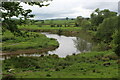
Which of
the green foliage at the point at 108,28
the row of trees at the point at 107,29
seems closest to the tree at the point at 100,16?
the row of trees at the point at 107,29

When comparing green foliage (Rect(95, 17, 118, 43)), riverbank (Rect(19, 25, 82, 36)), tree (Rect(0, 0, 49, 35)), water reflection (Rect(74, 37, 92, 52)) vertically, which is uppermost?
tree (Rect(0, 0, 49, 35))

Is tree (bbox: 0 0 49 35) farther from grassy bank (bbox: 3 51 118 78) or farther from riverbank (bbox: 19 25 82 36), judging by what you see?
riverbank (bbox: 19 25 82 36)

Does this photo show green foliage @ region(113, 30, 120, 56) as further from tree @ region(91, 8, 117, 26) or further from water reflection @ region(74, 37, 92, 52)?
tree @ region(91, 8, 117, 26)

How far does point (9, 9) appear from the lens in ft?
75.8

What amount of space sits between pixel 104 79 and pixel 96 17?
99.7 meters

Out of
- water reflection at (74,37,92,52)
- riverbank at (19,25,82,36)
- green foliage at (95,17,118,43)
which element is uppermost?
green foliage at (95,17,118,43)

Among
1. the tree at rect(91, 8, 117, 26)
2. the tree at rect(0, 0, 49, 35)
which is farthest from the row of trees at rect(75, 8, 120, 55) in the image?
the tree at rect(0, 0, 49, 35)

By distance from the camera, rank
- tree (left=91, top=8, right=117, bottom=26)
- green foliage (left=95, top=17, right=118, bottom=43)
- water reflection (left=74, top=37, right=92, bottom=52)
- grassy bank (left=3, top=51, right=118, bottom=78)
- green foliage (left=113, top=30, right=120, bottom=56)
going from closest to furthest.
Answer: grassy bank (left=3, top=51, right=118, bottom=78) < green foliage (left=113, top=30, right=120, bottom=56) < water reflection (left=74, top=37, right=92, bottom=52) < green foliage (left=95, top=17, right=118, bottom=43) < tree (left=91, top=8, right=117, bottom=26)

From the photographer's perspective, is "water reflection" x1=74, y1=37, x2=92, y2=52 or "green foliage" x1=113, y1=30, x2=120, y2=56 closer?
"green foliage" x1=113, y1=30, x2=120, y2=56

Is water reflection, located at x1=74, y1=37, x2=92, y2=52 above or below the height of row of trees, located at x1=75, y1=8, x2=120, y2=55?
below

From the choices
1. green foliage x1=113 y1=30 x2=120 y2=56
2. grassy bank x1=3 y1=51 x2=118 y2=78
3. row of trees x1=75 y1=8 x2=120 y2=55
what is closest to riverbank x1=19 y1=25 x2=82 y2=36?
row of trees x1=75 y1=8 x2=120 y2=55

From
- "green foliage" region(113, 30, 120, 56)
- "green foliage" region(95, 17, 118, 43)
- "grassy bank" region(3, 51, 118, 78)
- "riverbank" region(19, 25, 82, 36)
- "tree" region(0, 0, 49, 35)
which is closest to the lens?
"grassy bank" region(3, 51, 118, 78)

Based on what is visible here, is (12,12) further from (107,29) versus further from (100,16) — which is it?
(100,16)

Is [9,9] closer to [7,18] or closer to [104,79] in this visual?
[7,18]
